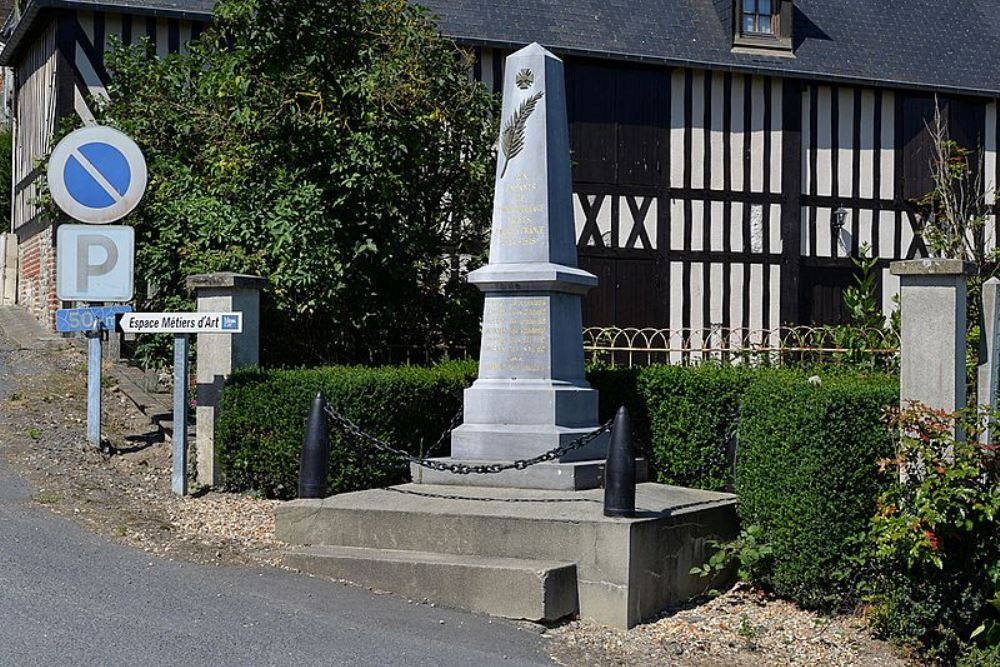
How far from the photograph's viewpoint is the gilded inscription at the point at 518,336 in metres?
7.80

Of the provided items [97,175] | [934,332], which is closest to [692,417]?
[934,332]

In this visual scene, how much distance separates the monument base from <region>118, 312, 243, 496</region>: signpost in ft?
5.08

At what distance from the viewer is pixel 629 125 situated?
56.2 feet

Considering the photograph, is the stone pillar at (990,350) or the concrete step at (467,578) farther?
the stone pillar at (990,350)

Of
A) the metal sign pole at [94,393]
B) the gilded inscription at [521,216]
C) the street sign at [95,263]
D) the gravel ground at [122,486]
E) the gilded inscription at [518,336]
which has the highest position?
the gilded inscription at [521,216]

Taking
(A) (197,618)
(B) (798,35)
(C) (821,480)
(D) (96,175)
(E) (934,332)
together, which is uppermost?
(B) (798,35)

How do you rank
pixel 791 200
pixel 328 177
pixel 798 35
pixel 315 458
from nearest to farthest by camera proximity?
pixel 315 458 → pixel 328 177 → pixel 791 200 → pixel 798 35

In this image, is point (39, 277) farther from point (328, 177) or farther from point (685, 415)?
point (685, 415)


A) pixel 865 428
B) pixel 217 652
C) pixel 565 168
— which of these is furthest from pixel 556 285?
pixel 217 652

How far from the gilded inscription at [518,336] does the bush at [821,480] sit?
1656mm

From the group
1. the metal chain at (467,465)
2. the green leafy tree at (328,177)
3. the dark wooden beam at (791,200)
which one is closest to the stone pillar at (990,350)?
the metal chain at (467,465)

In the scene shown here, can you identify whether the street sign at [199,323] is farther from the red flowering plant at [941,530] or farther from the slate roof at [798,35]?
the slate roof at [798,35]

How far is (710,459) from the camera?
25.5 ft

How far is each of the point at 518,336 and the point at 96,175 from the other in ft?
9.38
